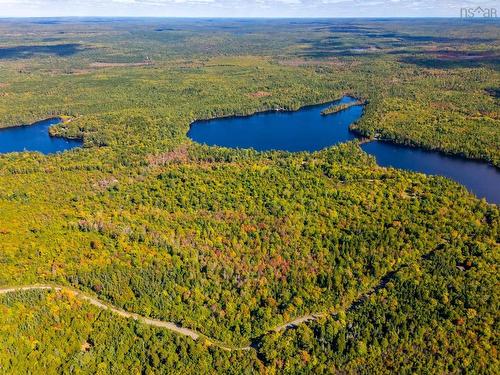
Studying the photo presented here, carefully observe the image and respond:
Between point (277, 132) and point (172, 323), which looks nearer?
point (172, 323)

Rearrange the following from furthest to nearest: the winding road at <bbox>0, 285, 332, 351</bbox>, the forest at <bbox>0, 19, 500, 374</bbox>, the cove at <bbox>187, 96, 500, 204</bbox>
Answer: the cove at <bbox>187, 96, 500, 204</bbox>
the winding road at <bbox>0, 285, 332, 351</bbox>
the forest at <bbox>0, 19, 500, 374</bbox>

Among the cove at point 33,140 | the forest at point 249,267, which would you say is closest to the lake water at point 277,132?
the forest at point 249,267

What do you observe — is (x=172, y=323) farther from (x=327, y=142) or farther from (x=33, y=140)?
(x=33, y=140)

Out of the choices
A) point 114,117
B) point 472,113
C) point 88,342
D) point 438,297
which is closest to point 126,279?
point 88,342

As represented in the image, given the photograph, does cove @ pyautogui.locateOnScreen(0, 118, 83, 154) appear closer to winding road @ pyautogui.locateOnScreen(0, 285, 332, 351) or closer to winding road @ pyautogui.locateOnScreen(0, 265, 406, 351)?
winding road @ pyautogui.locateOnScreen(0, 285, 332, 351)

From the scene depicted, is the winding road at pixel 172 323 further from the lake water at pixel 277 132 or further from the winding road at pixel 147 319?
the lake water at pixel 277 132

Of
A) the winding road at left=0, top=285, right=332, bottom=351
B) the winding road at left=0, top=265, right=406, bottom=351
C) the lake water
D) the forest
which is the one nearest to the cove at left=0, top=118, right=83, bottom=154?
the forest

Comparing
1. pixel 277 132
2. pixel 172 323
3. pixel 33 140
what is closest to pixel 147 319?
pixel 172 323
